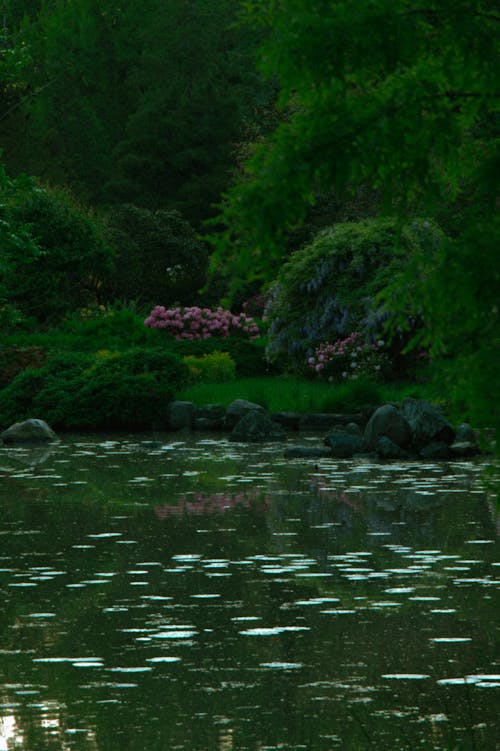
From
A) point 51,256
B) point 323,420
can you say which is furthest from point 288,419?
point 51,256

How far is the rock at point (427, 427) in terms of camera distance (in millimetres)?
21562

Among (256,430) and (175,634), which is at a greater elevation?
(256,430)

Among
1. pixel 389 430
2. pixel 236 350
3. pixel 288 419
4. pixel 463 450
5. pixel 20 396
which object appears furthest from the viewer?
pixel 236 350

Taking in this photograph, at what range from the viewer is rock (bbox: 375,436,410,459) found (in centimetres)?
2100

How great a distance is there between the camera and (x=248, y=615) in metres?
9.42

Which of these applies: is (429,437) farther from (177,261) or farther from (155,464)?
(177,261)

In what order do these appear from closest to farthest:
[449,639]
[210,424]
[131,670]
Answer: [131,670] < [449,639] < [210,424]

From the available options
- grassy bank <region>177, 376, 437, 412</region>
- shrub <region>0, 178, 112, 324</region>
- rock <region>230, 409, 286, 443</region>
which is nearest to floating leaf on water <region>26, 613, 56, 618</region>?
rock <region>230, 409, 286, 443</region>

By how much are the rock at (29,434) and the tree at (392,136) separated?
1913 centimetres

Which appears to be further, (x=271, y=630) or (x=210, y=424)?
(x=210, y=424)

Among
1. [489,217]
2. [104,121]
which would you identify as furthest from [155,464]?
[104,121]

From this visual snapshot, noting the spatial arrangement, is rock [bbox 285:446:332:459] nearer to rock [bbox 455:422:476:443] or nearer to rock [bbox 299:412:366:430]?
rock [bbox 455:422:476:443]

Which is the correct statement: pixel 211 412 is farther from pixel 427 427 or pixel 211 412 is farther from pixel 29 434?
pixel 427 427

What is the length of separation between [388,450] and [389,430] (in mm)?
638
